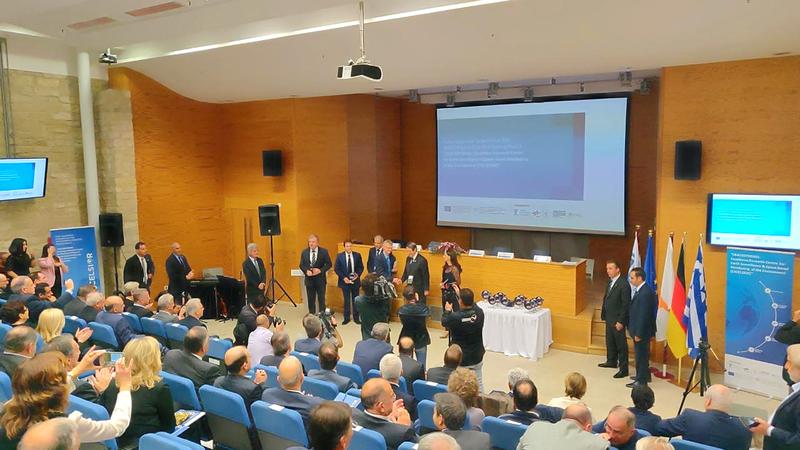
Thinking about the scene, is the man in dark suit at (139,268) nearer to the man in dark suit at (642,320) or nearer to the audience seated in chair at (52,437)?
the man in dark suit at (642,320)

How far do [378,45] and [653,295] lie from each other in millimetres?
4531

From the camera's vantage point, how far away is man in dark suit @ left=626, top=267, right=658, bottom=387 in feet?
23.7

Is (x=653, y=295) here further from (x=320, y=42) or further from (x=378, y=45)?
(x=320, y=42)

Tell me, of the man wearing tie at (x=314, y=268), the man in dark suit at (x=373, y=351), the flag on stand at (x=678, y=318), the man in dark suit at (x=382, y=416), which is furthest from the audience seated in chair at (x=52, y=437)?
the man wearing tie at (x=314, y=268)

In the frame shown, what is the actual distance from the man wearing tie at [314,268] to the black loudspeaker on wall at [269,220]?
1227mm

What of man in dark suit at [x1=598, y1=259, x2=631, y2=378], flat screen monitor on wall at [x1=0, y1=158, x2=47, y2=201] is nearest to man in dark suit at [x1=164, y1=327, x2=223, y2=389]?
man in dark suit at [x1=598, y1=259, x2=631, y2=378]

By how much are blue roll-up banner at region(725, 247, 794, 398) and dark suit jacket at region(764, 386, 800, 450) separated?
2907 millimetres

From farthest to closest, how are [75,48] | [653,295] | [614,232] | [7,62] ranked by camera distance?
[614,232], [75,48], [7,62], [653,295]

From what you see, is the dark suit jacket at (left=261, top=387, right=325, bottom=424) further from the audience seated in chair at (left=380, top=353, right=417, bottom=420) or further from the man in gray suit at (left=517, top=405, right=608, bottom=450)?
the man in gray suit at (left=517, top=405, right=608, bottom=450)

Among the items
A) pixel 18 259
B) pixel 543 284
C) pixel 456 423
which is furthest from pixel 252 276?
pixel 456 423

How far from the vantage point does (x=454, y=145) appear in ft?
39.3

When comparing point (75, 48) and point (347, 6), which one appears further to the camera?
point (75, 48)

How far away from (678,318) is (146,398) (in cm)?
620

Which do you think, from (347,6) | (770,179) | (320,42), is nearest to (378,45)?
(320,42)
